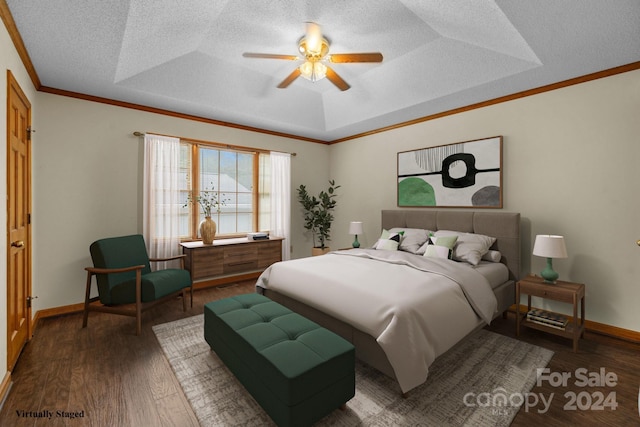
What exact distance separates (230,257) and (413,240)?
2.68 metres

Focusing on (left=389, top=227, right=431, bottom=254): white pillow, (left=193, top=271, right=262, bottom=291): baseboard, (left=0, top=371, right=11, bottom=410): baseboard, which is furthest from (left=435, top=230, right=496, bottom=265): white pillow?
(left=0, top=371, right=11, bottom=410): baseboard

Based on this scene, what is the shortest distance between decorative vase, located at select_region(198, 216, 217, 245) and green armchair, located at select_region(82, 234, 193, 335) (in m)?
0.84

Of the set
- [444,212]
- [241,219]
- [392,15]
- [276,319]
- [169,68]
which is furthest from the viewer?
[241,219]

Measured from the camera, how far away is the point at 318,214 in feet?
18.3

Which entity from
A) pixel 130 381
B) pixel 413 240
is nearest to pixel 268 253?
pixel 413 240

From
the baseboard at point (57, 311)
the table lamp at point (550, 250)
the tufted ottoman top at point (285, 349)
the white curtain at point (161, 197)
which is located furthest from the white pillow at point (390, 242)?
the baseboard at point (57, 311)

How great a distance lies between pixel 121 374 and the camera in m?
2.20

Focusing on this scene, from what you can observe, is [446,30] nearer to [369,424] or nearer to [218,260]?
[369,424]

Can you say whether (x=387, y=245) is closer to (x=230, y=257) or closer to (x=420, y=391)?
(x=420, y=391)

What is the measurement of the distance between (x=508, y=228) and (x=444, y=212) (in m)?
0.83

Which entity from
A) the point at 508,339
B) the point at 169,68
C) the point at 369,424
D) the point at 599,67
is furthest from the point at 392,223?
the point at 169,68

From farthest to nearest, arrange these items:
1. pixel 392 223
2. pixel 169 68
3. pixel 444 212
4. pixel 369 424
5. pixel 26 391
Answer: pixel 392 223 → pixel 444 212 → pixel 169 68 → pixel 26 391 → pixel 369 424

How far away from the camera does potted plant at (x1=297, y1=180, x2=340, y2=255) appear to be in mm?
5543

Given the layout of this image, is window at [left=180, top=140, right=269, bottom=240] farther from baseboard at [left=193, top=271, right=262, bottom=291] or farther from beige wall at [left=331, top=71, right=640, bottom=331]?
beige wall at [left=331, top=71, right=640, bottom=331]
